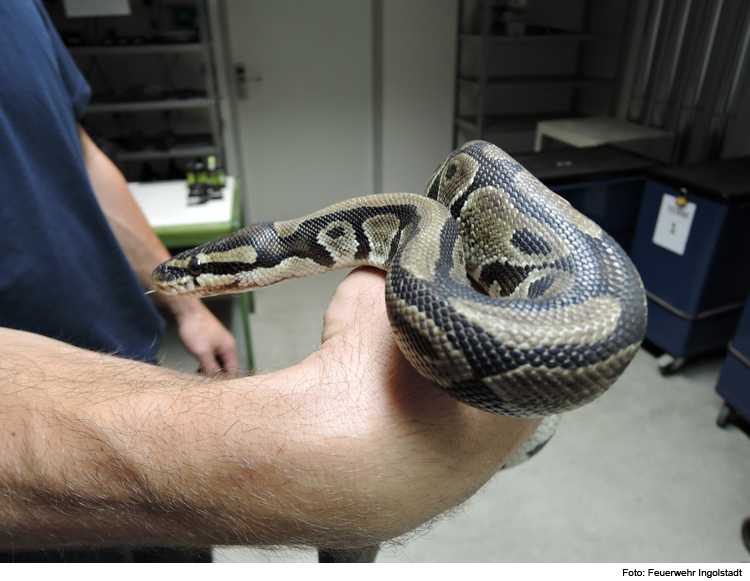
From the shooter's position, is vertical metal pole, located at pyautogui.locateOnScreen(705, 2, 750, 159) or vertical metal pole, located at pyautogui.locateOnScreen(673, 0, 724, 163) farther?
vertical metal pole, located at pyautogui.locateOnScreen(673, 0, 724, 163)

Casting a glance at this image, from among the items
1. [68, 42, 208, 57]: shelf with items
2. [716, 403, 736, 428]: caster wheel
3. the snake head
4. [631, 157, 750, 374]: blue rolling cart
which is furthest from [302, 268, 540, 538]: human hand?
[68, 42, 208, 57]: shelf with items

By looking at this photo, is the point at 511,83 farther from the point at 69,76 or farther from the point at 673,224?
the point at 69,76

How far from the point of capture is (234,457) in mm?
828

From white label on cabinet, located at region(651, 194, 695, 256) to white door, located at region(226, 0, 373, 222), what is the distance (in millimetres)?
3735

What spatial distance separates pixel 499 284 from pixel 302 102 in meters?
5.26

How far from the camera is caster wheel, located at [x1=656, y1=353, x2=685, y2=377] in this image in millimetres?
3670

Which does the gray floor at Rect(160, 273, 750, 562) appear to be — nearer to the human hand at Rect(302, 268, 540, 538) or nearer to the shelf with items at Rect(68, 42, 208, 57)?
the human hand at Rect(302, 268, 540, 538)

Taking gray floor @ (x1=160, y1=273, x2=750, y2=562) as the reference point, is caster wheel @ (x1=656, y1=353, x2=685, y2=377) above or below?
above

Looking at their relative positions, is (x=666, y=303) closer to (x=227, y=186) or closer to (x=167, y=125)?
(x=227, y=186)

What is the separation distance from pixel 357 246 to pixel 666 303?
2.99 meters

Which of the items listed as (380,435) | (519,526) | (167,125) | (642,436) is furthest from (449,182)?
(167,125)

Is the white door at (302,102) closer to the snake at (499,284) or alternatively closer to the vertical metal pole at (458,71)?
the vertical metal pole at (458,71)

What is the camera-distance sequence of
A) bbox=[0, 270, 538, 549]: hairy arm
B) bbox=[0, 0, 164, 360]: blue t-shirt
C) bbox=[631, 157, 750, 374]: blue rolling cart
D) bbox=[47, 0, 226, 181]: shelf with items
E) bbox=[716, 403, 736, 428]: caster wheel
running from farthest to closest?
bbox=[47, 0, 226, 181]: shelf with items, bbox=[716, 403, 736, 428]: caster wheel, bbox=[631, 157, 750, 374]: blue rolling cart, bbox=[0, 0, 164, 360]: blue t-shirt, bbox=[0, 270, 538, 549]: hairy arm

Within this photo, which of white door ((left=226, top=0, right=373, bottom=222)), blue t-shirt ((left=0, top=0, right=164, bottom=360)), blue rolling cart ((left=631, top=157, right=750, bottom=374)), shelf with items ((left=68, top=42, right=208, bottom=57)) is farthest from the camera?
white door ((left=226, top=0, right=373, bottom=222))
